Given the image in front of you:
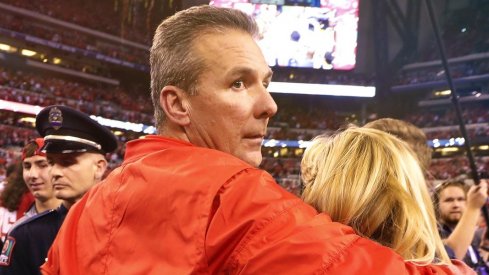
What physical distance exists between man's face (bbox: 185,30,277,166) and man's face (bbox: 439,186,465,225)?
8.36 ft

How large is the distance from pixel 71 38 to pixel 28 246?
23046 millimetres

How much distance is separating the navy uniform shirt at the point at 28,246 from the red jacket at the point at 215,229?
3.95 feet

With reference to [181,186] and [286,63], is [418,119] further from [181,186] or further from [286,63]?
[181,186]

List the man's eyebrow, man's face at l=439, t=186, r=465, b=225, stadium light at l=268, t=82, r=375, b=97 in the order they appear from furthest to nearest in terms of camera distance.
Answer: stadium light at l=268, t=82, r=375, b=97
man's face at l=439, t=186, r=465, b=225
the man's eyebrow

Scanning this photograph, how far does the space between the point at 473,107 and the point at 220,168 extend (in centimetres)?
2388

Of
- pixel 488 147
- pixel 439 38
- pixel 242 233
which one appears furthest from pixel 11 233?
pixel 488 147

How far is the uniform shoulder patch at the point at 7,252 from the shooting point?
1.87m

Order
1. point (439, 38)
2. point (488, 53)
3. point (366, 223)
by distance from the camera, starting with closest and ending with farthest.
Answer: point (366, 223) < point (439, 38) < point (488, 53)

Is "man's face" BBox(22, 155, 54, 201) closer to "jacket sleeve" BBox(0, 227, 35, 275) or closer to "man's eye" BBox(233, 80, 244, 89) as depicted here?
"jacket sleeve" BBox(0, 227, 35, 275)

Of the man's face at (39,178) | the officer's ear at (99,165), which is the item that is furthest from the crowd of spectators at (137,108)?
the officer's ear at (99,165)

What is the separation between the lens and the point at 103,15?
24938mm

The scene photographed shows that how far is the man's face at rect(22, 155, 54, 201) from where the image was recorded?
9.32 feet

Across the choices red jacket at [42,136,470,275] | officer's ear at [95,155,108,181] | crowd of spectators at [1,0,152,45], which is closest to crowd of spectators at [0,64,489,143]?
crowd of spectators at [1,0,152,45]

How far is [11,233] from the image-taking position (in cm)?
198
